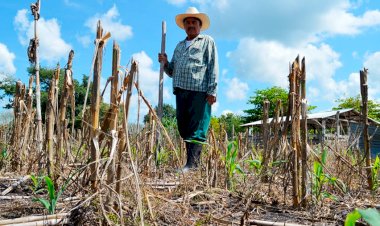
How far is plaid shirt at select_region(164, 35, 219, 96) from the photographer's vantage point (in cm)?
395

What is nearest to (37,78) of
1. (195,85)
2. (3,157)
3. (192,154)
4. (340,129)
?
(3,157)

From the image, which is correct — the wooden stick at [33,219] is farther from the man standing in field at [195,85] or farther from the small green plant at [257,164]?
the man standing in field at [195,85]

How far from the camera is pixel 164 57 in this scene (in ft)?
13.9

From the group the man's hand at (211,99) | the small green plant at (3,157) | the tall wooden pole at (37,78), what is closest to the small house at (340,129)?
the man's hand at (211,99)

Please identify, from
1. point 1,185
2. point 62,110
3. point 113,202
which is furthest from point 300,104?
point 1,185

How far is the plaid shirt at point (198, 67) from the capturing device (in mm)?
3947

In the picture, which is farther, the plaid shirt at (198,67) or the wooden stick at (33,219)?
the plaid shirt at (198,67)

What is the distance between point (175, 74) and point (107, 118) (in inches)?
94.9

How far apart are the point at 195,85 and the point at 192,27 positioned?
64cm

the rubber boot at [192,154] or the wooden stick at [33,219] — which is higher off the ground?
the rubber boot at [192,154]

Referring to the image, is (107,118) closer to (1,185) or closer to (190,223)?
(190,223)

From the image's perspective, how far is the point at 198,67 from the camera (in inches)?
157

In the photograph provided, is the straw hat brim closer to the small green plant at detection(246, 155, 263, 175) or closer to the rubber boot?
the rubber boot

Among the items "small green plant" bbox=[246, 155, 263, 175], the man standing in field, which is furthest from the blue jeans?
"small green plant" bbox=[246, 155, 263, 175]
